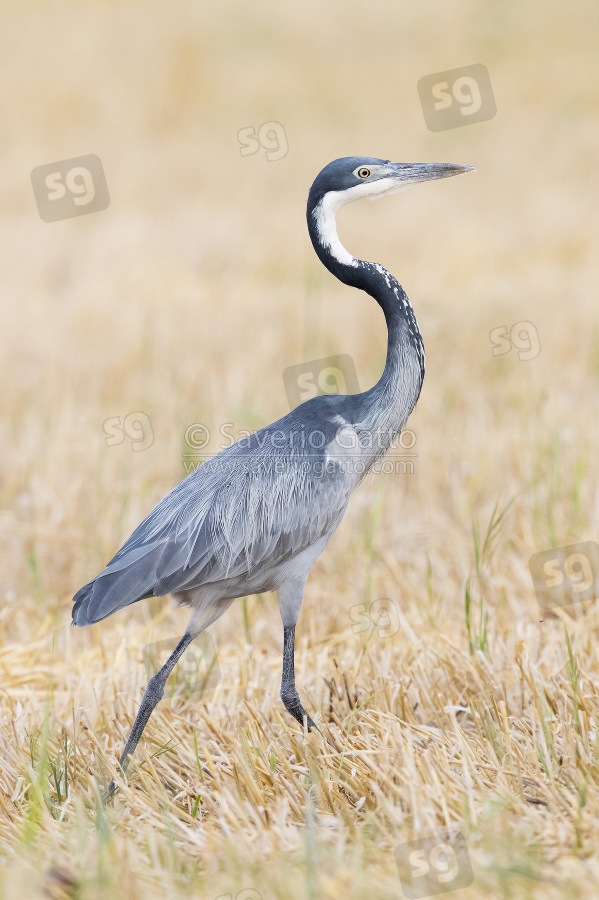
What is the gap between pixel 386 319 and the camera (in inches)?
142

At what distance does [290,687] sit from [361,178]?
5.94 ft

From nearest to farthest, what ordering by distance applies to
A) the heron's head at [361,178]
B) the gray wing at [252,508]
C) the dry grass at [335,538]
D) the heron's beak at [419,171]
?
1. the dry grass at [335,538]
2. the gray wing at [252,508]
3. the heron's head at [361,178]
4. the heron's beak at [419,171]

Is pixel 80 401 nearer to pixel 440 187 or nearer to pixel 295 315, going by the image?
pixel 295 315

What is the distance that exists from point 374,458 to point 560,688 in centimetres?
104

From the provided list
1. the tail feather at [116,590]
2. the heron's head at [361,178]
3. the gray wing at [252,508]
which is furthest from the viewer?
the heron's head at [361,178]

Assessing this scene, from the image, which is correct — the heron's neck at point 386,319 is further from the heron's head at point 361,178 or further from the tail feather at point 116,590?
the tail feather at point 116,590

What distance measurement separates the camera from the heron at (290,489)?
11.3ft

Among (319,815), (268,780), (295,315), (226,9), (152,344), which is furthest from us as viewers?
(226,9)

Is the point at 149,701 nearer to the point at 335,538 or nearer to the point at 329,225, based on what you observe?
the point at 329,225

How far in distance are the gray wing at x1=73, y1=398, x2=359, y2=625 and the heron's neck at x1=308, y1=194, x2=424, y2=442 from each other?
0.50 ft

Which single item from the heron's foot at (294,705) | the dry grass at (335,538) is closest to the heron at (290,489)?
the heron's foot at (294,705)

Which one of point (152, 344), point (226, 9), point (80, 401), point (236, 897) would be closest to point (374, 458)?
point (236, 897)

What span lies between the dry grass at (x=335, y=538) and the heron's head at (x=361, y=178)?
157 cm

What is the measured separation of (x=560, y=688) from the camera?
3535 millimetres
